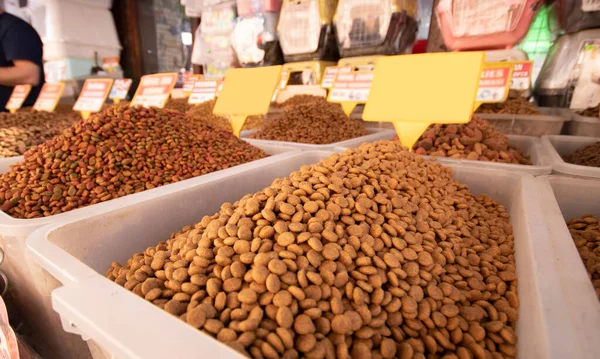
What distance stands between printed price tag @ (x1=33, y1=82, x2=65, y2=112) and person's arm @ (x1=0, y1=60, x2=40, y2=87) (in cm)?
11

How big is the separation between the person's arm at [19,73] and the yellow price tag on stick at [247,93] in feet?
5.76

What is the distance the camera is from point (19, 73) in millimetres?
2340

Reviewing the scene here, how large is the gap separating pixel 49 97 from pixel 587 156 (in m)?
3.07

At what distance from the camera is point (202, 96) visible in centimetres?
206

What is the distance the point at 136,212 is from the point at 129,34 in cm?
440

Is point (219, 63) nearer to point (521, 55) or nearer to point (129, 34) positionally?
point (129, 34)

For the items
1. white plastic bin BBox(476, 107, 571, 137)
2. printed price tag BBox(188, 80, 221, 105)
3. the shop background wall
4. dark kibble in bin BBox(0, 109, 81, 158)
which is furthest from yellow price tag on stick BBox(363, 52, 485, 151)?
the shop background wall

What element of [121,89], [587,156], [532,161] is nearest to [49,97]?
[121,89]

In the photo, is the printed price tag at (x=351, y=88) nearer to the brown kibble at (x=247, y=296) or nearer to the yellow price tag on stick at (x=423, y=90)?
the yellow price tag on stick at (x=423, y=90)

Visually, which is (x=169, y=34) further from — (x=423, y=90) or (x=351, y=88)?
(x=423, y=90)

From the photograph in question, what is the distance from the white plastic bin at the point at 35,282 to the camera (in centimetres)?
56

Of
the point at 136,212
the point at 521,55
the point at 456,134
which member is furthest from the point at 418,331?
the point at 521,55

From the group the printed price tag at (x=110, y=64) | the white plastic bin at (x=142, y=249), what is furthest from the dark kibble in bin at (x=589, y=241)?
the printed price tag at (x=110, y=64)

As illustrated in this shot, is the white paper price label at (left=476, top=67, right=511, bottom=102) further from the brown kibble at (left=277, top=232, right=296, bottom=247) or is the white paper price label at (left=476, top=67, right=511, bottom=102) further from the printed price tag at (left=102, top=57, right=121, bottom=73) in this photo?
the printed price tag at (left=102, top=57, right=121, bottom=73)
